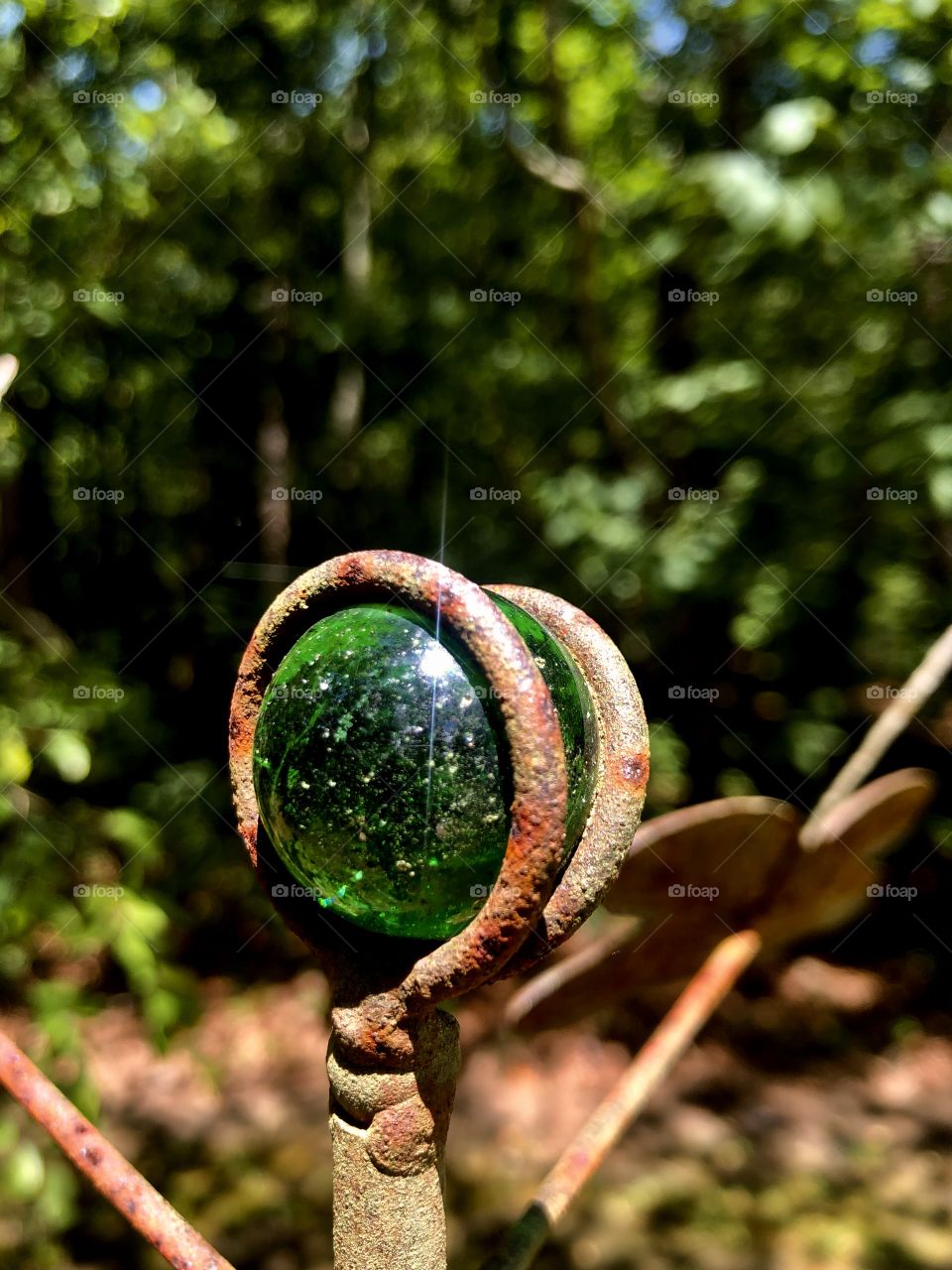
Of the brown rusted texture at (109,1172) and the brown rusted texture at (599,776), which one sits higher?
the brown rusted texture at (599,776)

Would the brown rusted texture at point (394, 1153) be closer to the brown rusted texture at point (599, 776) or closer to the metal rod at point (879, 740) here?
the brown rusted texture at point (599, 776)

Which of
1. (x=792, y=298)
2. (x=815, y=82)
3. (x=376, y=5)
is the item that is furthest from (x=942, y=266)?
(x=376, y=5)

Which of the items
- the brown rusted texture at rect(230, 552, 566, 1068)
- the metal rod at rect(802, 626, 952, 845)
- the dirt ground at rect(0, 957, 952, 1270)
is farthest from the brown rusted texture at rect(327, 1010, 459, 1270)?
the dirt ground at rect(0, 957, 952, 1270)

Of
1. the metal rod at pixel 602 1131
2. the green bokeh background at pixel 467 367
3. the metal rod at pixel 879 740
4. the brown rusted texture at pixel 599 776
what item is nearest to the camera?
the brown rusted texture at pixel 599 776

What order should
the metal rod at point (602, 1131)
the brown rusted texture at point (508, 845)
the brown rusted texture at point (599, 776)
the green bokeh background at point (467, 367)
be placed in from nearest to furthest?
the brown rusted texture at point (508, 845) → the brown rusted texture at point (599, 776) → the metal rod at point (602, 1131) → the green bokeh background at point (467, 367)

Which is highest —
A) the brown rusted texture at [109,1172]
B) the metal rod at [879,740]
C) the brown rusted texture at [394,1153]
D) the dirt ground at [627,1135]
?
the brown rusted texture at [394,1153]

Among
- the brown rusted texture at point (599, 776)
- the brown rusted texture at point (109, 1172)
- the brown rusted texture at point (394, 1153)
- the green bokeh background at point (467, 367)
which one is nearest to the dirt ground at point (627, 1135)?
the green bokeh background at point (467, 367)

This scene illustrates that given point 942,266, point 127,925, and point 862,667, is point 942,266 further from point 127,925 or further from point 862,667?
point 127,925
